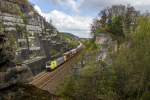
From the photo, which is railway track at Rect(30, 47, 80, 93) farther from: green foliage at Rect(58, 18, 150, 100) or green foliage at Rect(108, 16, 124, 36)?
green foliage at Rect(108, 16, 124, 36)

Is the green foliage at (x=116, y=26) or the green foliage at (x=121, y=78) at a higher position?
the green foliage at (x=116, y=26)

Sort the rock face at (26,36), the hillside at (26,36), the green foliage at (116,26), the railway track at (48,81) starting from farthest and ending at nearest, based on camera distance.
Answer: the green foliage at (116,26) < the rock face at (26,36) < the hillside at (26,36) < the railway track at (48,81)

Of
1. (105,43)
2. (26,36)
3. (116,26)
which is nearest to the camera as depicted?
(105,43)

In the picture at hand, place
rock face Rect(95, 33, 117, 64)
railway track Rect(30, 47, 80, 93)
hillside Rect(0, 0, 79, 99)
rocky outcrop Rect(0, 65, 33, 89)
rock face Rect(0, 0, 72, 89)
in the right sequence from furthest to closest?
1. rock face Rect(0, 0, 72, 89)
2. hillside Rect(0, 0, 79, 99)
3. rock face Rect(95, 33, 117, 64)
4. railway track Rect(30, 47, 80, 93)
5. rocky outcrop Rect(0, 65, 33, 89)

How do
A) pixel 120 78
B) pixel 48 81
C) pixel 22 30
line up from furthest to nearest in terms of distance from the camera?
pixel 22 30, pixel 48 81, pixel 120 78

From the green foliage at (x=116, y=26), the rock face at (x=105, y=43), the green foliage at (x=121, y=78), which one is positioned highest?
the green foliage at (x=116, y=26)

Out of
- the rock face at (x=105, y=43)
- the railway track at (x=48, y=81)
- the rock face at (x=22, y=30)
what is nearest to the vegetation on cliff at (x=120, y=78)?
the railway track at (x=48, y=81)

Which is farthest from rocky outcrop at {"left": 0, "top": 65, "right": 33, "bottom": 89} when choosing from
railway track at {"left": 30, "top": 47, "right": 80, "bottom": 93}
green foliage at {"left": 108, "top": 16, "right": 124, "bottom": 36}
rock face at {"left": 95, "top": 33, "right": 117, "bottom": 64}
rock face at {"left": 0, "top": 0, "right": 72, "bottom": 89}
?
green foliage at {"left": 108, "top": 16, "right": 124, "bottom": 36}

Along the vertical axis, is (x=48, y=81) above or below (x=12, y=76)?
below

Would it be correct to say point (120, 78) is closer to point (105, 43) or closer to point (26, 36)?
point (105, 43)

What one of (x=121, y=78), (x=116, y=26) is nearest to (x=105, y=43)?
(x=116, y=26)

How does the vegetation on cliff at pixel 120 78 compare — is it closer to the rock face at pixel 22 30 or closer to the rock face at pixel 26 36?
the rock face at pixel 26 36

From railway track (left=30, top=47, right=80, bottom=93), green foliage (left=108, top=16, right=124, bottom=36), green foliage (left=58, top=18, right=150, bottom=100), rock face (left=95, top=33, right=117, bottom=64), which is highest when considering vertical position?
green foliage (left=108, top=16, right=124, bottom=36)

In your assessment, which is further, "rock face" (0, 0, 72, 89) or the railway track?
"rock face" (0, 0, 72, 89)
